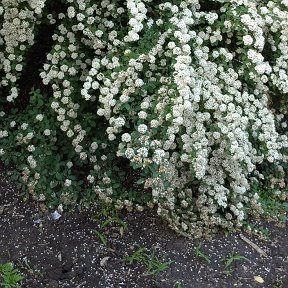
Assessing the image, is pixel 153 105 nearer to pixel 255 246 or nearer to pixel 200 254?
pixel 200 254

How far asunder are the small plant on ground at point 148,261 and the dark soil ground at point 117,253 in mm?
20

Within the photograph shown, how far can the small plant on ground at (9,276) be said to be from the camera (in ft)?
10.6

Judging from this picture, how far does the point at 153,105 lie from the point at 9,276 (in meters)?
1.30

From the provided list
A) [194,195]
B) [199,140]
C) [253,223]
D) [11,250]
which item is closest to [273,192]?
[253,223]

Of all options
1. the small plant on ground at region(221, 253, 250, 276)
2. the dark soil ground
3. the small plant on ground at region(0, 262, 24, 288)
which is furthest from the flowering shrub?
the small plant on ground at region(0, 262, 24, 288)

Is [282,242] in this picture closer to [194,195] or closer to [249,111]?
[194,195]

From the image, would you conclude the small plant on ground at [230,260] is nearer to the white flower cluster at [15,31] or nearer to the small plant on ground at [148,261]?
the small plant on ground at [148,261]

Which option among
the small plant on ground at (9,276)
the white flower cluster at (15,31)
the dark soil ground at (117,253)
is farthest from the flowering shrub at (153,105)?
the small plant on ground at (9,276)

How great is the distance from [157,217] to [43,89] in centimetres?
121

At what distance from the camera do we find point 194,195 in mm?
3709

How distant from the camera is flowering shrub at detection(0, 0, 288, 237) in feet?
10.4

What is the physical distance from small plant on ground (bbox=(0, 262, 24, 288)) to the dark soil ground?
65mm

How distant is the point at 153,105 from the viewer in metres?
3.17

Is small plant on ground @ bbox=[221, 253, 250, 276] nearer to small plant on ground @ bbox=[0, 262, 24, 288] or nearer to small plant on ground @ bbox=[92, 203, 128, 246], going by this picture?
small plant on ground @ bbox=[92, 203, 128, 246]
